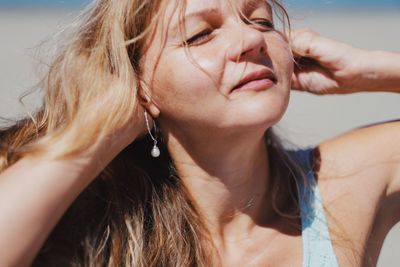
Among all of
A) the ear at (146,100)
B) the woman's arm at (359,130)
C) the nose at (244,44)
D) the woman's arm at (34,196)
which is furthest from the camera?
the woman's arm at (359,130)

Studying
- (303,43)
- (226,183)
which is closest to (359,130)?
(303,43)

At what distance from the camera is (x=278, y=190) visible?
5.57 feet

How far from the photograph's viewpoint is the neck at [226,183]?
1604 mm

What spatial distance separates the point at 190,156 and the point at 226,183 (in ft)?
0.35

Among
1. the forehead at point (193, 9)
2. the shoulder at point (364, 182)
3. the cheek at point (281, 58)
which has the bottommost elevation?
the shoulder at point (364, 182)

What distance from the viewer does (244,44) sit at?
1.44 meters

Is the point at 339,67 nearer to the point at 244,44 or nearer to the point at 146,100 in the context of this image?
the point at 244,44

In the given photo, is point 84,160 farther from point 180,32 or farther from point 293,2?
point 293,2

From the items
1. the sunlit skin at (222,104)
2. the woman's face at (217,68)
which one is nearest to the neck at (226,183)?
the sunlit skin at (222,104)

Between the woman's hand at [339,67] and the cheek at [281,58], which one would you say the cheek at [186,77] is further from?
the woman's hand at [339,67]

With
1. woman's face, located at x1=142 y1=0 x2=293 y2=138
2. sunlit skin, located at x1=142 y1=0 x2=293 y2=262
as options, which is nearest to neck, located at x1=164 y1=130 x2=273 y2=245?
sunlit skin, located at x1=142 y1=0 x2=293 y2=262

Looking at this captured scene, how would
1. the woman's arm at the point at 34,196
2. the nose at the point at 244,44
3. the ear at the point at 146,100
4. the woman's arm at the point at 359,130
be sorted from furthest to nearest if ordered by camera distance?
1. the woman's arm at the point at 359,130
2. the ear at the point at 146,100
3. the nose at the point at 244,44
4. the woman's arm at the point at 34,196

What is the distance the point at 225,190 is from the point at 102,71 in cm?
41

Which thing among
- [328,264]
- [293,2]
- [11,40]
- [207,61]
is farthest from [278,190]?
[11,40]
